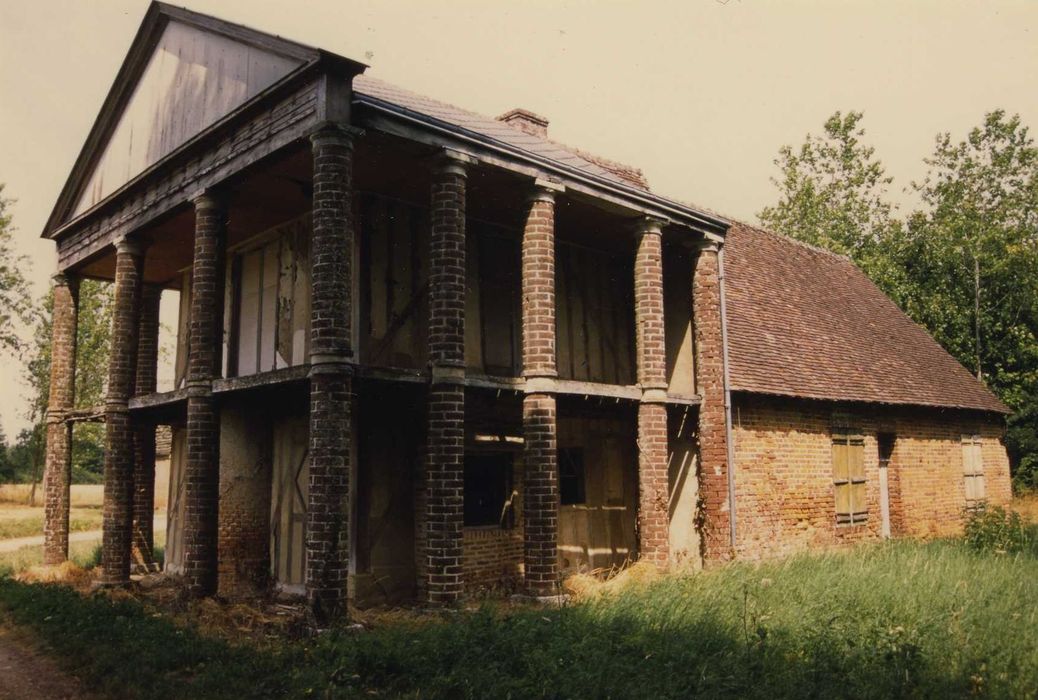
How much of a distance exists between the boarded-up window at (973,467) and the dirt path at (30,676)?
19.3 metres

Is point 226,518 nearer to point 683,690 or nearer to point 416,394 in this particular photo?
point 416,394

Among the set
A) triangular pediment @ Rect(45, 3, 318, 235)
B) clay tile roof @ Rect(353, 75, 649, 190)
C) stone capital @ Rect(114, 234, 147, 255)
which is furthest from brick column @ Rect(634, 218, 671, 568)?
stone capital @ Rect(114, 234, 147, 255)

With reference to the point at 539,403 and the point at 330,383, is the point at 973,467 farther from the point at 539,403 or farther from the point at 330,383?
the point at 330,383

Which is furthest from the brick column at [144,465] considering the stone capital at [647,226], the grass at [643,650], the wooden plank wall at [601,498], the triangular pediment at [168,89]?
the stone capital at [647,226]

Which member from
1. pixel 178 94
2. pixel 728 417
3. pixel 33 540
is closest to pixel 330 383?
pixel 178 94

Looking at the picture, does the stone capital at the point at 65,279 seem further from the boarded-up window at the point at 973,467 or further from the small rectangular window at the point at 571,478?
the boarded-up window at the point at 973,467

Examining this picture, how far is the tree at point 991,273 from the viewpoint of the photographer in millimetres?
26703

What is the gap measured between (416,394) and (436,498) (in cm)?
210

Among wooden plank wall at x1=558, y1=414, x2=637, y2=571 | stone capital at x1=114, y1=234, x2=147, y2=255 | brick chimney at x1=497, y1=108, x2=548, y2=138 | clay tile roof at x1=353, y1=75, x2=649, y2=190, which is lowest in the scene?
wooden plank wall at x1=558, y1=414, x2=637, y2=571

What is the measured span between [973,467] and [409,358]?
15.7m

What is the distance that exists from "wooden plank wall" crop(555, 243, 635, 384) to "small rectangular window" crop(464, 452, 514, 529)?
78.3 inches

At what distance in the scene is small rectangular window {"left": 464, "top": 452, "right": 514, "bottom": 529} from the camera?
40.7 feet

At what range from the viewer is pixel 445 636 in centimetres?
751

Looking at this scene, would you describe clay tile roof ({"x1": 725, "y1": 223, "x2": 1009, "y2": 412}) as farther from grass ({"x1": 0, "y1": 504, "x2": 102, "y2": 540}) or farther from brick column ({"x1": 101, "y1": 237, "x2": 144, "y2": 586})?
grass ({"x1": 0, "y1": 504, "x2": 102, "y2": 540})
